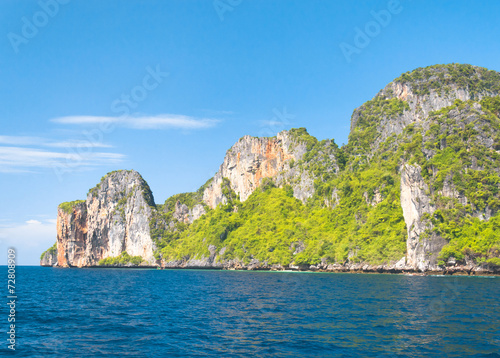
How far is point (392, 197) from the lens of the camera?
5113 inches

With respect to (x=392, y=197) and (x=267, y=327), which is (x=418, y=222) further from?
(x=267, y=327)

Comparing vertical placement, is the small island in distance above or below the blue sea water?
above

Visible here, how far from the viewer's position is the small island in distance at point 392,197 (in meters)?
99.6

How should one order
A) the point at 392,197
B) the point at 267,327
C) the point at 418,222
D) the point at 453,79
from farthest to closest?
the point at 453,79
the point at 392,197
the point at 418,222
the point at 267,327

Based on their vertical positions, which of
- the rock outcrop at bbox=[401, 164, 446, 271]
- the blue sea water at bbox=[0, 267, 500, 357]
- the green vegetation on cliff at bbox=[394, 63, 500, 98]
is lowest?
the blue sea water at bbox=[0, 267, 500, 357]

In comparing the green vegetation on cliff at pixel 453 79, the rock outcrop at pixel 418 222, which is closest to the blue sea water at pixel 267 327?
the rock outcrop at pixel 418 222

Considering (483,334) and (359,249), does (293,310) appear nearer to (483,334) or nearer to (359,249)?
(483,334)

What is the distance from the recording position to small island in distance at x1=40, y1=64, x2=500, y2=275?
327 ft

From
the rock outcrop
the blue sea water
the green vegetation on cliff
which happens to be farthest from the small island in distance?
the blue sea water

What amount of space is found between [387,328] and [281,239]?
124462mm

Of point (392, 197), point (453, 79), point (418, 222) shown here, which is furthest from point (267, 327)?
point (453, 79)

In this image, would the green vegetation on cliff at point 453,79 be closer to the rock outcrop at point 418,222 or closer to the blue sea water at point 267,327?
the rock outcrop at point 418,222

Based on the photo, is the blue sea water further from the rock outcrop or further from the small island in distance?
the small island in distance

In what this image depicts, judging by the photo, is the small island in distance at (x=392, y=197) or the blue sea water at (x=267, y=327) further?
the small island in distance at (x=392, y=197)
